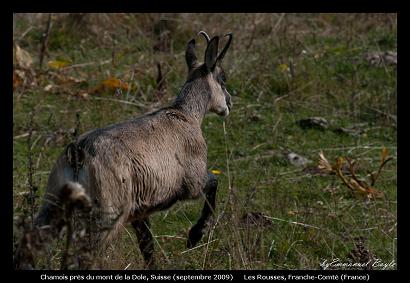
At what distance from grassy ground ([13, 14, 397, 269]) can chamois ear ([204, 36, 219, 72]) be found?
→ 71 cm

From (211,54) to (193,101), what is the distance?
39cm

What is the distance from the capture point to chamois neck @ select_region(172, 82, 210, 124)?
6750 mm

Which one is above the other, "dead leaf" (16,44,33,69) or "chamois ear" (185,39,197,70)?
"chamois ear" (185,39,197,70)

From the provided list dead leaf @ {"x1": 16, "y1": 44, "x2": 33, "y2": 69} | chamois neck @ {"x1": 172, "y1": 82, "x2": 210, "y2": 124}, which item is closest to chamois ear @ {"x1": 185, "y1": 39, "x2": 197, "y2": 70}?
chamois neck @ {"x1": 172, "y1": 82, "x2": 210, "y2": 124}

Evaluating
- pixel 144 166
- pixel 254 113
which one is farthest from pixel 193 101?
pixel 254 113

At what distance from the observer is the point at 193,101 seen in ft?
22.4

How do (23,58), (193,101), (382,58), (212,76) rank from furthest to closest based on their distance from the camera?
1. (382,58)
2. (23,58)
3. (212,76)
4. (193,101)

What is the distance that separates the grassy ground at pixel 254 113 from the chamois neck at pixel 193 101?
50cm

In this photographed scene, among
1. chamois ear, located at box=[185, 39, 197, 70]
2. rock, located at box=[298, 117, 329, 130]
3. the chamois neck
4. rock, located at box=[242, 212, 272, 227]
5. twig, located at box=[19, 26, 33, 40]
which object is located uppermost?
chamois ear, located at box=[185, 39, 197, 70]

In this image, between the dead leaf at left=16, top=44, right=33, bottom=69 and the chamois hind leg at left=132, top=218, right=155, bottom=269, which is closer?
the chamois hind leg at left=132, top=218, right=155, bottom=269

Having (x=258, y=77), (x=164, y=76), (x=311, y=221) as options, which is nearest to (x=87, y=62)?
(x=164, y=76)

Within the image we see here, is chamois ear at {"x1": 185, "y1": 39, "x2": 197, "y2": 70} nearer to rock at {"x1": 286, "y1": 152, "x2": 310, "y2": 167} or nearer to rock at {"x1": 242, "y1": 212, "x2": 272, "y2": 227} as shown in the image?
rock at {"x1": 242, "y1": 212, "x2": 272, "y2": 227}

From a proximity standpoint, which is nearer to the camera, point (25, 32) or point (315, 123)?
point (315, 123)
